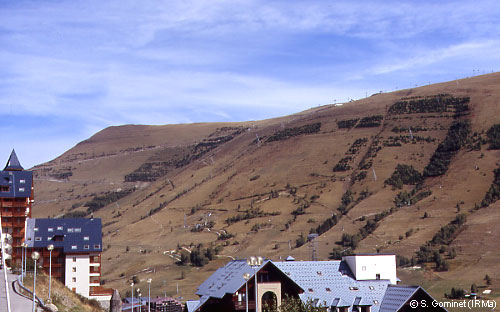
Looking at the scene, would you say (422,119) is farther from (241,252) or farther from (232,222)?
(241,252)

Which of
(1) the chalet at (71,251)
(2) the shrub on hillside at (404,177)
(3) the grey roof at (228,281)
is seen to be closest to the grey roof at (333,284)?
(3) the grey roof at (228,281)

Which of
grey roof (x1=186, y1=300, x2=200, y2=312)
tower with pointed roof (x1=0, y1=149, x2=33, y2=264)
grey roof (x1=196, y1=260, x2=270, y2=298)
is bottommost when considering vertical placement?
grey roof (x1=186, y1=300, x2=200, y2=312)

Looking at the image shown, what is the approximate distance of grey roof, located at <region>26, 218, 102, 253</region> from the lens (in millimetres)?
90688

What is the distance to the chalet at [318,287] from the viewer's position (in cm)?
5647

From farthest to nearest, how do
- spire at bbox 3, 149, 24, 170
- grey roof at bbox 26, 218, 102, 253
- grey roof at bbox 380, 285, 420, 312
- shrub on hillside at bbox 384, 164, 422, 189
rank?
shrub on hillside at bbox 384, 164, 422, 189 < spire at bbox 3, 149, 24, 170 < grey roof at bbox 26, 218, 102, 253 < grey roof at bbox 380, 285, 420, 312

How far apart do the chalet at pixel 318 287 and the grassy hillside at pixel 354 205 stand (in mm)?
30124

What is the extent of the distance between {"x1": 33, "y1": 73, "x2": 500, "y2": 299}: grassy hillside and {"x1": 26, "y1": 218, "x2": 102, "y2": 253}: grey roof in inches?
783

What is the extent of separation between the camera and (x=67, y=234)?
92.2m

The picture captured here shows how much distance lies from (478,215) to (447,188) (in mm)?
20515

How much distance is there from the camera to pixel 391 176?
521ft

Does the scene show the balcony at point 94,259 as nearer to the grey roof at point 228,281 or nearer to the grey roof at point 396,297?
the grey roof at point 228,281

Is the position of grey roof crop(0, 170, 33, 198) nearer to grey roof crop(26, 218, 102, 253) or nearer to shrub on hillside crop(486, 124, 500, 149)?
grey roof crop(26, 218, 102, 253)

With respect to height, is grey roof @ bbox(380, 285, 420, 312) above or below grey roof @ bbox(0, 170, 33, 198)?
below

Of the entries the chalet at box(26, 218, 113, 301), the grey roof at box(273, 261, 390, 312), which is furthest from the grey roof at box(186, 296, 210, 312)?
the chalet at box(26, 218, 113, 301)
